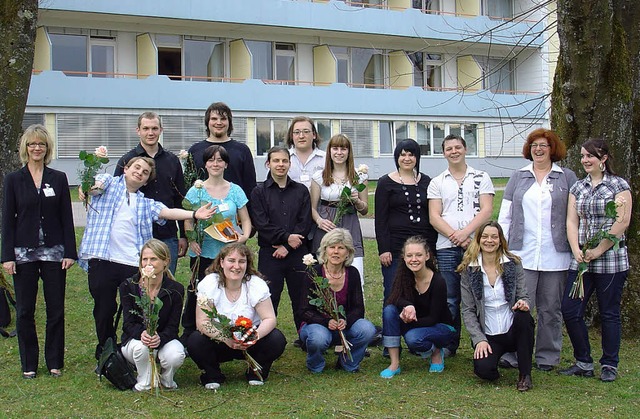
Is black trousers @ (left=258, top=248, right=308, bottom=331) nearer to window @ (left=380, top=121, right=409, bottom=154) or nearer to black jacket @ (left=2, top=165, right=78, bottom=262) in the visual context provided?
black jacket @ (left=2, top=165, right=78, bottom=262)

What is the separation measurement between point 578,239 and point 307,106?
23425mm

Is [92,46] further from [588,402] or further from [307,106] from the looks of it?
[588,402]

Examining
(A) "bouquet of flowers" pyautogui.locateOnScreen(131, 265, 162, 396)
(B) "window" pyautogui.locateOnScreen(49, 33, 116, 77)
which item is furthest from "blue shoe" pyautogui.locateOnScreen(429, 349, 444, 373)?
(B) "window" pyautogui.locateOnScreen(49, 33, 116, 77)

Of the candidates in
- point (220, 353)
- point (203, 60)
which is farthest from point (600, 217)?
point (203, 60)

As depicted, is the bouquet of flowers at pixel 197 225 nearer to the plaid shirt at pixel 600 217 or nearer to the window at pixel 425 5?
the plaid shirt at pixel 600 217

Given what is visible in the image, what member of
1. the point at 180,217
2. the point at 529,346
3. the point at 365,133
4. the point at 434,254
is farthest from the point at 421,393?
the point at 365,133

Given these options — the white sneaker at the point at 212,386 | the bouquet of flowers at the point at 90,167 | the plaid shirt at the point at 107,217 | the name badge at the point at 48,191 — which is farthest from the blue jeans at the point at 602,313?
the name badge at the point at 48,191

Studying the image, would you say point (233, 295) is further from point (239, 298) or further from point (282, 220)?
point (282, 220)

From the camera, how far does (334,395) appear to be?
225 inches

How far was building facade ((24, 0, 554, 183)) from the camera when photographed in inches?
998

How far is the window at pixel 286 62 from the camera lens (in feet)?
97.1

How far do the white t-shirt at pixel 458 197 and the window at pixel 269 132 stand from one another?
2190cm

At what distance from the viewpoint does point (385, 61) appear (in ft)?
104

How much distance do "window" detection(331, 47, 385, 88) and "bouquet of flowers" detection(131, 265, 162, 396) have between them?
25669mm
